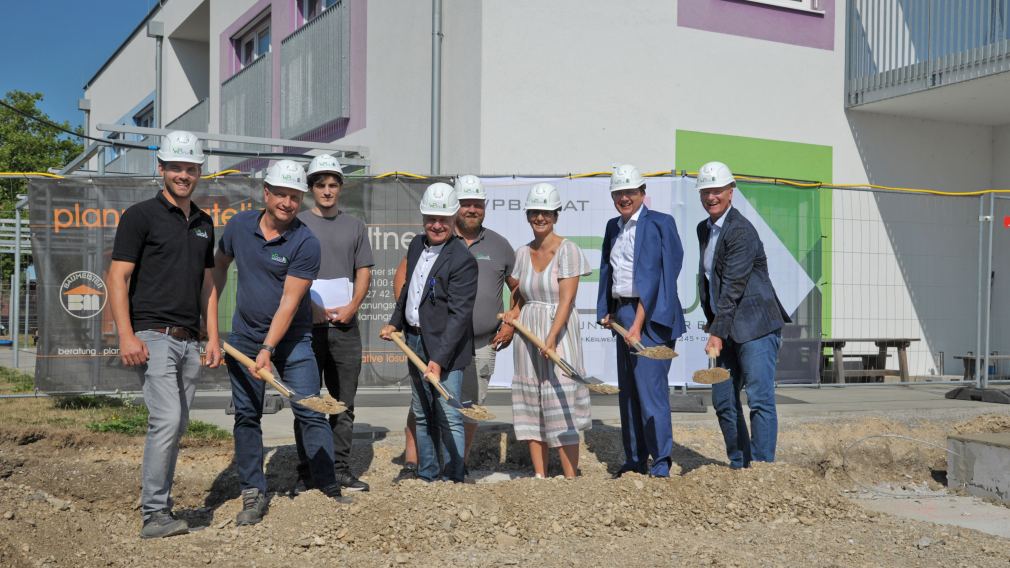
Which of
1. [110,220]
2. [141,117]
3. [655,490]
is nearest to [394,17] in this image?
[110,220]

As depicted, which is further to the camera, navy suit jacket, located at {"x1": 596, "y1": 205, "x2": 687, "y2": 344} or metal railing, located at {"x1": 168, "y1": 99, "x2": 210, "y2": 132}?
metal railing, located at {"x1": 168, "y1": 99, "x2": 210, "y2": 132}

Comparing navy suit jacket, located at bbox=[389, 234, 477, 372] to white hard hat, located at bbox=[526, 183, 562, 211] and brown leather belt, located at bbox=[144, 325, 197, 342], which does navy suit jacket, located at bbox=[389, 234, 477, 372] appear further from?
brown leather belt, located at bbox=[144, 325, 197, 342]

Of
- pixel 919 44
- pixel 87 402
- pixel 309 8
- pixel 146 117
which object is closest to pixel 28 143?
pixel 146 117

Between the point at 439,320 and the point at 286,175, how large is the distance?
1.18 metres

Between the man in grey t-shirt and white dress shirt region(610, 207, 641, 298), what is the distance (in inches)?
26.4

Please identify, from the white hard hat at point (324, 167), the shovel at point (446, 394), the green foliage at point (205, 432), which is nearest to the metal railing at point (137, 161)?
the green foliage at point (205, 432)

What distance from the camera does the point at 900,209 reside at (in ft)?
35.7

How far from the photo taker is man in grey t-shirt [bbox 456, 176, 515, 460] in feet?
18.7

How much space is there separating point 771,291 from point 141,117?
2432cm

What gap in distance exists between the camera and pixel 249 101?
1680 centimetres

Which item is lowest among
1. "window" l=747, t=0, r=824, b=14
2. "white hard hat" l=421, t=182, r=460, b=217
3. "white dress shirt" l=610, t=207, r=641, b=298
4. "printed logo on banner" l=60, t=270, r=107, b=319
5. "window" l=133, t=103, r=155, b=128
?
"printed logo on banner" l=60, t=270, r=107, b=319


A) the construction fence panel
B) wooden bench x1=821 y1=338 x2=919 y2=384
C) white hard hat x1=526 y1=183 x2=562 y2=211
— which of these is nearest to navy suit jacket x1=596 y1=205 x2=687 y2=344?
white hard hat x1=526 y1=183 x2=562 y2=211

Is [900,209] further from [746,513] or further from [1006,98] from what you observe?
[746,513]

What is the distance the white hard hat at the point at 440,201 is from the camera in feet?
17.1
